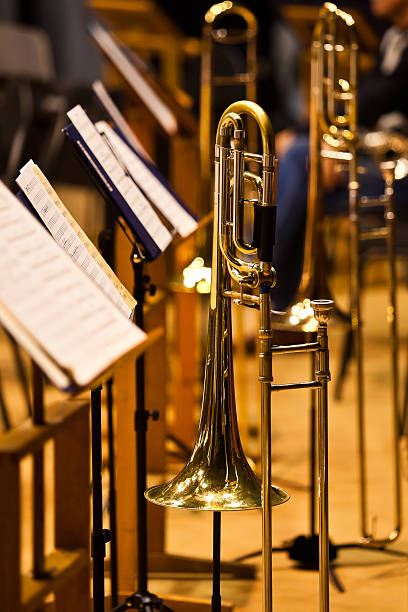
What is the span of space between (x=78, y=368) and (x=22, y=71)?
373 centimetres

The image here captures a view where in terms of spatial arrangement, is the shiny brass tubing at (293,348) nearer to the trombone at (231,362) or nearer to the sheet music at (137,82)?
the trombone at (231,362)

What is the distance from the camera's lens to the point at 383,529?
2.34 metres

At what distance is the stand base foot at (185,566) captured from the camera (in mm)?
2066

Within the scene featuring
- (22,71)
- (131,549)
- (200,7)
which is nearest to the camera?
(131,549)

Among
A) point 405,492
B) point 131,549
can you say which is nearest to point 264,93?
point 405,492

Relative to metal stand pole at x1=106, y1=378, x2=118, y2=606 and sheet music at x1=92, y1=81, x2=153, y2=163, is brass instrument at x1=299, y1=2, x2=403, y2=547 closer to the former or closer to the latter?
sheet music at x1=92, y1=81, x2=153, y2=163

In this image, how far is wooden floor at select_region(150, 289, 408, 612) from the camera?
6.50ft

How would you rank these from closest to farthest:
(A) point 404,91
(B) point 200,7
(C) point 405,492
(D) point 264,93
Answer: (C) point 405,492
(A) point 404,91
(D) point 264,93
(B) point 200,7

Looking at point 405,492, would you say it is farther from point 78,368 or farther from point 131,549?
point 78,368

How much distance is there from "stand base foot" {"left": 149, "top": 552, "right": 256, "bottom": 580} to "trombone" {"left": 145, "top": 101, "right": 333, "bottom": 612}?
600 mm

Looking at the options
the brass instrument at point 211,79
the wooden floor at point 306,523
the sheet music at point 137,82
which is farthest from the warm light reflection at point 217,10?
the wooden floor at point 306,523

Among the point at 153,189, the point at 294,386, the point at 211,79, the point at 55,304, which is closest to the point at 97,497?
the point at 294,386

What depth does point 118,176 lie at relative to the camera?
5.15ft

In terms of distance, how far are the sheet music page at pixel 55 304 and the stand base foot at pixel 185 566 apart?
111 cm
